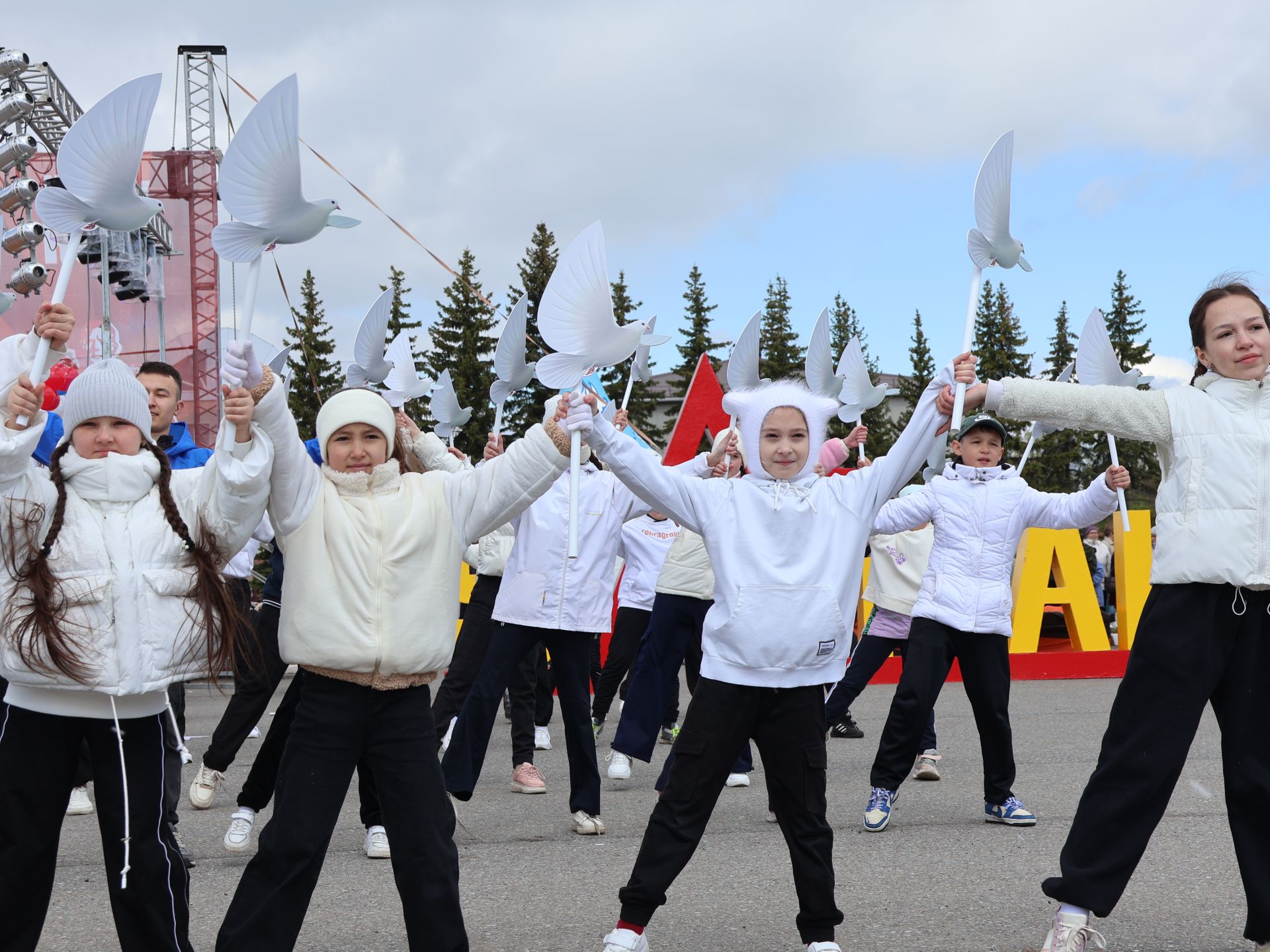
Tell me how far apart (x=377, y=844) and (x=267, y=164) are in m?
3.09

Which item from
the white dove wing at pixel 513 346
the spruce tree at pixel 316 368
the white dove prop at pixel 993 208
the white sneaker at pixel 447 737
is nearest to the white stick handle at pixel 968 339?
the white dove prop at pixel 993 208

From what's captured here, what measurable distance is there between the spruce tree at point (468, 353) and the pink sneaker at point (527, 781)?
30.0 meters

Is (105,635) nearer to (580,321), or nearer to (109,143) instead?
(109,143)

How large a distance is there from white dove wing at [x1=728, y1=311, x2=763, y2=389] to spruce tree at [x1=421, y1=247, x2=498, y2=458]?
30128 mm

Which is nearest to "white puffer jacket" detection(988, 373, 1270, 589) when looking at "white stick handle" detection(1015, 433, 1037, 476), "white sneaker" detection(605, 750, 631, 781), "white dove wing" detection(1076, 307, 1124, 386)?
"white dove wing" detection(1076, 307, 1124, 386)

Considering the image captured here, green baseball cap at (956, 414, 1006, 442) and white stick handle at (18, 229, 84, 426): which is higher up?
white stick handle at (18, 229, 84, 426)

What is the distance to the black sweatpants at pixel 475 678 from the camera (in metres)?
6.85

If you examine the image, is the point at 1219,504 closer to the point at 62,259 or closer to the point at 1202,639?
the point at 1202,639

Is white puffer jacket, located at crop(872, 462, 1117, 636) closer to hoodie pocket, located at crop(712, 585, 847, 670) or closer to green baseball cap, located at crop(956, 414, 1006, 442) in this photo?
green baseball cap, located at crop(956, 414, 1006, 442)

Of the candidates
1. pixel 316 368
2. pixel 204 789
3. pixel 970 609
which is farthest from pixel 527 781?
pixel 316 368

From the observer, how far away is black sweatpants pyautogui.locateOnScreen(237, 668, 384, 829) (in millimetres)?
5078

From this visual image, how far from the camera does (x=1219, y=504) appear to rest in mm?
3740

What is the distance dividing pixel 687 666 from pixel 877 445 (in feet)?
128

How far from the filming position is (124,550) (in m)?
3.45
